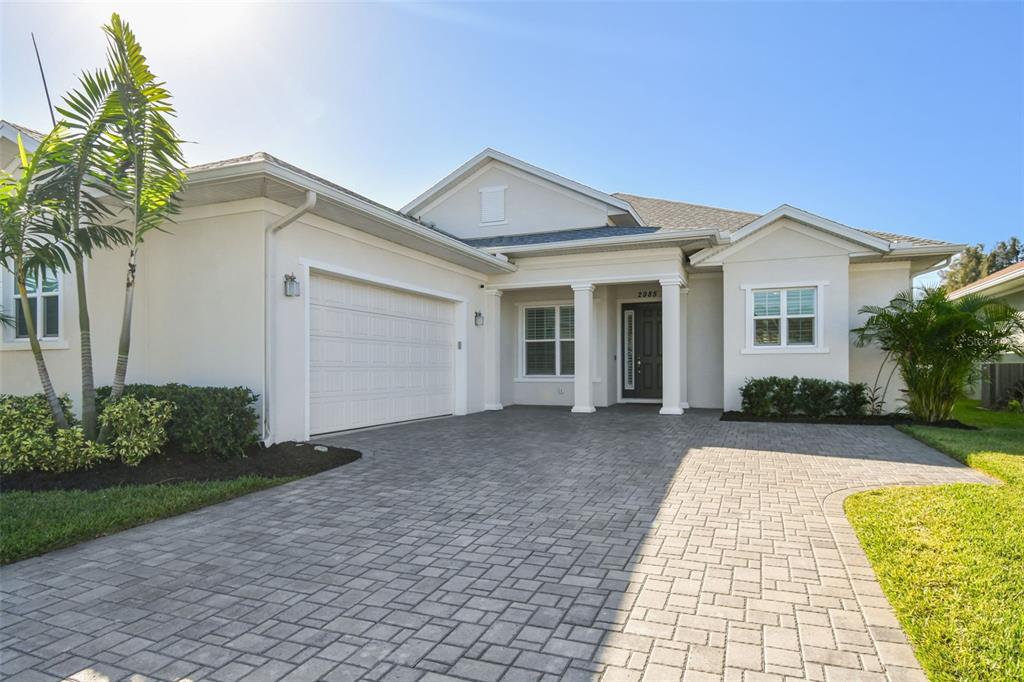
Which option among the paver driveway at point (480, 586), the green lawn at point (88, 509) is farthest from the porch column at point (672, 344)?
the green lawn at point (88, 509)

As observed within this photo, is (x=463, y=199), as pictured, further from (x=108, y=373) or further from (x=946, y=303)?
(x=946, y=303)

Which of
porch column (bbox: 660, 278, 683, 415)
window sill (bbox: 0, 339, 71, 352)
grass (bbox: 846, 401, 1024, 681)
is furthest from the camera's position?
porch column (bbox: 660, 278, 683, 415)

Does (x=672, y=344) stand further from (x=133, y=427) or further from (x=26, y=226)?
(x=26, y=226)

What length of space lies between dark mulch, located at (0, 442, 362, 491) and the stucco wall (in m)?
8.72

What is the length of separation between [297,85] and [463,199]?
233 inches

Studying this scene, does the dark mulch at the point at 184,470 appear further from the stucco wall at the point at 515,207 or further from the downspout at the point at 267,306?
the stucco wall at the point at 515,207

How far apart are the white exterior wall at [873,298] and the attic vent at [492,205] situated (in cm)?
809

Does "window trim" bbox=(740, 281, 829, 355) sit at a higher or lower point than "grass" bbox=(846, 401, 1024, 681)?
higher

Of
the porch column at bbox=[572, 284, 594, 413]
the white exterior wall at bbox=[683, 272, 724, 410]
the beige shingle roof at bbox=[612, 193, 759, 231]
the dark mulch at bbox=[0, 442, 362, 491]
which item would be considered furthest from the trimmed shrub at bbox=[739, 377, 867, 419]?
the dark mulch at bbox=[0, 442, 362, 491]

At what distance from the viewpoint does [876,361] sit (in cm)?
1198

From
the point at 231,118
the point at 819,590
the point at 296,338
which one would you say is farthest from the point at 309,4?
the point at 819,590

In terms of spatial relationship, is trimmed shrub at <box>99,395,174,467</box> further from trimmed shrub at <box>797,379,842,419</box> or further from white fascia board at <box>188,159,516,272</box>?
trimmed shrub at <box>797,379,842,419</box>

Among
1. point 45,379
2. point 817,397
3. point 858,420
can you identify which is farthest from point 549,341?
point 45,379

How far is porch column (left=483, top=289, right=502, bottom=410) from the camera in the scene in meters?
13.4
